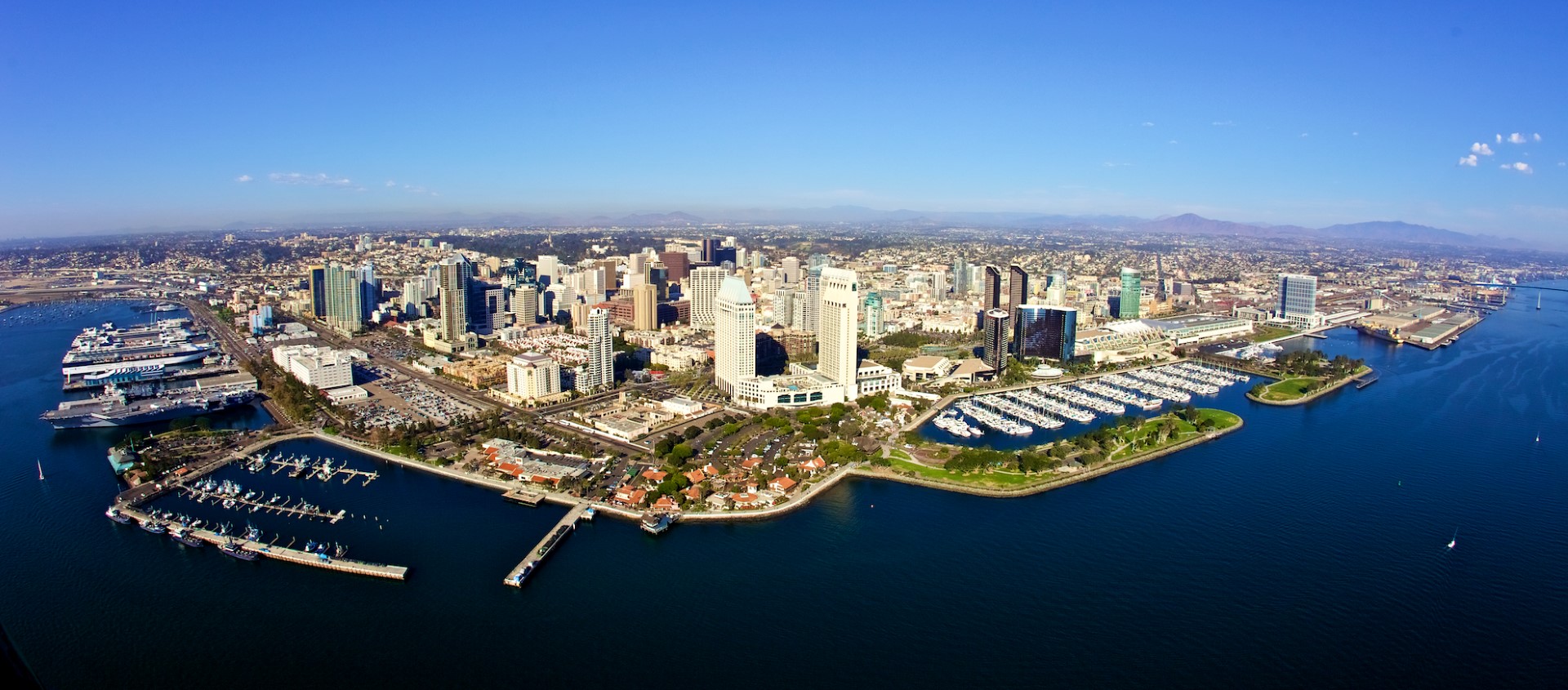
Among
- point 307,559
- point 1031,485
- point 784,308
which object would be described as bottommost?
point 307,559

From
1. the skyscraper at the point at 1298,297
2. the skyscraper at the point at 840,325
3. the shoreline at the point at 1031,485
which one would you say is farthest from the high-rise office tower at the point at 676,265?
the shoreline at the point at 1031,485

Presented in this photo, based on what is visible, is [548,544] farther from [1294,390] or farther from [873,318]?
[873,318]

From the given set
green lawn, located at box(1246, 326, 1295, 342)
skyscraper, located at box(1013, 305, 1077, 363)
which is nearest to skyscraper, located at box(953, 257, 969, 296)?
green lawn, located at box(1246, 326, 1295, 342)

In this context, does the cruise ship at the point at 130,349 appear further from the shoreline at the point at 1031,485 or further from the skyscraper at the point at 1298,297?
the skyscraper at the point at 1298,297

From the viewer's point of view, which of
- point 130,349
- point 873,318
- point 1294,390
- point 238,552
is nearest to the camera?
point 238,552

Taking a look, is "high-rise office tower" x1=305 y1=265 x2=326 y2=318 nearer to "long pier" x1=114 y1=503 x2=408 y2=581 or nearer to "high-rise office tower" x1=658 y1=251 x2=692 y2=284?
"high-rise office tower" x1=658 y1=251 x2=692 y2=284

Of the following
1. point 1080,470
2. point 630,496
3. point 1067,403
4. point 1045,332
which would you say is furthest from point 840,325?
point 630,496
